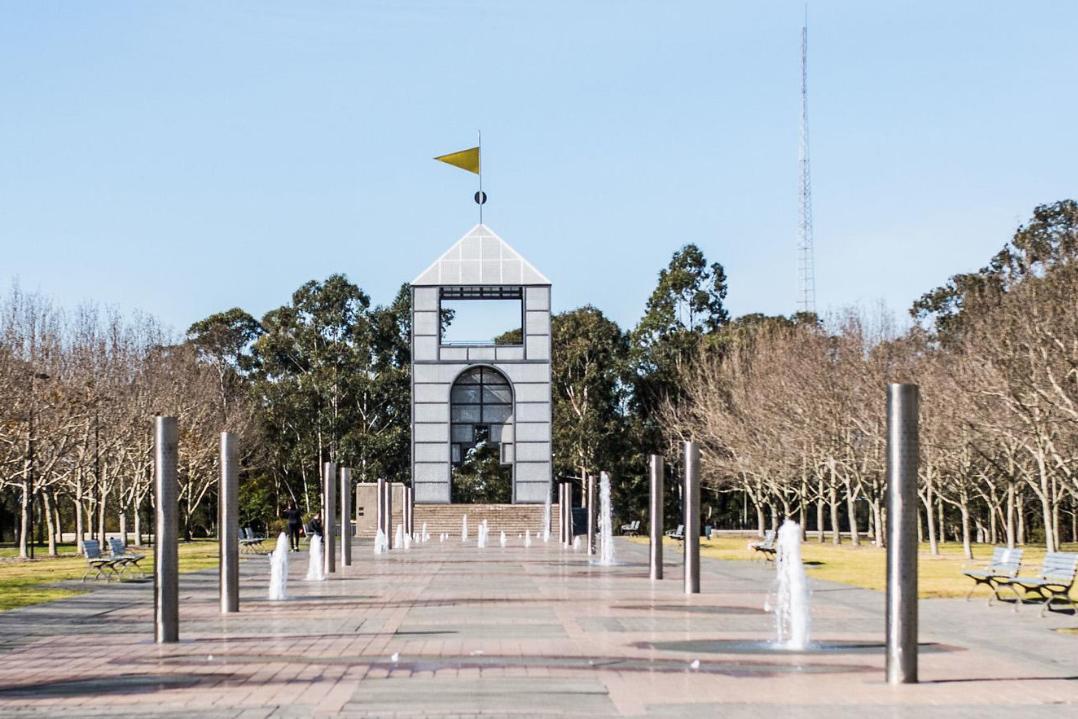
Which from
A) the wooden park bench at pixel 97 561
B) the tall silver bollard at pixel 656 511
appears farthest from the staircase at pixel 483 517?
the tall silver bollard at pixel 656 511

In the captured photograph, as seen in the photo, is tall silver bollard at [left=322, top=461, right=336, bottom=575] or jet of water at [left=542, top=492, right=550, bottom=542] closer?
tall silver bollard at [left=322, top=461, right=336, bottom=575]

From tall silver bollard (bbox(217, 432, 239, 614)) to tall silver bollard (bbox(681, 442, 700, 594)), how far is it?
7.06 meters

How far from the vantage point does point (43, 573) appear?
33.7 m

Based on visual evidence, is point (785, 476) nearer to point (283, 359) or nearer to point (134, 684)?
point (283, 359)

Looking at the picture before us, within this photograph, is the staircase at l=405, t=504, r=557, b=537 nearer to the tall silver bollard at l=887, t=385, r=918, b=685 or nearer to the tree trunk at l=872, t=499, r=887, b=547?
the tree trunk at l=872, t=499, r=887, b=547

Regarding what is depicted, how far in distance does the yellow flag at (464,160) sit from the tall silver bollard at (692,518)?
4760 centimetres

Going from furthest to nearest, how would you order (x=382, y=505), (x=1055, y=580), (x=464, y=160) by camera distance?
(x=464, y=160) < (x=382, y=505) < (x=1055, y=580)

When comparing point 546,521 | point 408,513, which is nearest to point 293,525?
point 408,513

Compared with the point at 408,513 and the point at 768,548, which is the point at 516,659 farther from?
the point at 408,513

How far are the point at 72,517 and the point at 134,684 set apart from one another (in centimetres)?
7371

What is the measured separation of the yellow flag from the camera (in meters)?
70.2

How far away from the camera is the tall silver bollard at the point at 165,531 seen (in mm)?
16078

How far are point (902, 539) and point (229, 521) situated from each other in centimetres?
1047

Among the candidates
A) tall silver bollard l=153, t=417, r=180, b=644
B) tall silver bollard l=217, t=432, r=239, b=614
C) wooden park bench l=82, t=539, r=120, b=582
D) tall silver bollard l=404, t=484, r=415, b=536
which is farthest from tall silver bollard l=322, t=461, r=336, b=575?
tall silver bollard l=404, t=484, r=415, b=536
